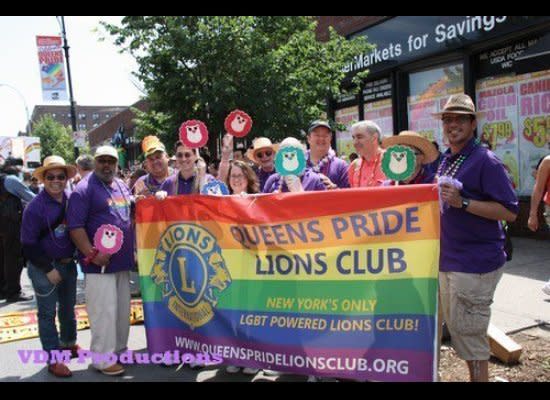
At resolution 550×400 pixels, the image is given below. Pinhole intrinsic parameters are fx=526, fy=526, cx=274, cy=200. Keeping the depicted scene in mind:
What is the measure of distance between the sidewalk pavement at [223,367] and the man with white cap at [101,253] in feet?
0.92

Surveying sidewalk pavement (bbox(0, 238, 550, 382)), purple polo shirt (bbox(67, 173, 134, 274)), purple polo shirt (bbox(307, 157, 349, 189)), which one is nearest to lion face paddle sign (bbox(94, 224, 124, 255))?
purple polo shirt (bbox(67, 173, 134, 274))

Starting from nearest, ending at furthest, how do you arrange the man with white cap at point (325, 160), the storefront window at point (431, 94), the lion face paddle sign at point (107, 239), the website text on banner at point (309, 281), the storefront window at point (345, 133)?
1. the website text on banner at point (309, 281)
2. the lion face paddle sign at point (107, 239)
3. the man with white cap at point (325, 160)
4. the storefront window at point (431, 94)
5. the storefront window at point (345, 133)

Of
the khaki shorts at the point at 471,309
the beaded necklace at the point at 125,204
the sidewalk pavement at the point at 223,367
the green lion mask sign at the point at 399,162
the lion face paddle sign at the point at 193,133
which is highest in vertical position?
the lion face paddle sign at the point at 193,133

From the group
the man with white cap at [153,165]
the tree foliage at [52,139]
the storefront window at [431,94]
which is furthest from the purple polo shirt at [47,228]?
the tree foliage at [52,139]

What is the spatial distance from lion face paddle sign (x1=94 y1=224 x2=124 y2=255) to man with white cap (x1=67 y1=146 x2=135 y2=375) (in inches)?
5.9

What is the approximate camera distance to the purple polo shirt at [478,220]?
325 centimetres

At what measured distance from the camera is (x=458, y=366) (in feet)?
13.7

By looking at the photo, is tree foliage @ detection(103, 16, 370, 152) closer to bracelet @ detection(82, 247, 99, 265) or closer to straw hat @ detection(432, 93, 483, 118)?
bracelet @ detection(82, 247, 99, 265)

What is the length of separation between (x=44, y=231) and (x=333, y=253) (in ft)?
8.77

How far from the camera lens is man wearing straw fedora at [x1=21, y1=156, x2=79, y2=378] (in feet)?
14.8

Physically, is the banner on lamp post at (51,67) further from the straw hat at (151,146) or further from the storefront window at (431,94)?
the straw hat at (151,146)

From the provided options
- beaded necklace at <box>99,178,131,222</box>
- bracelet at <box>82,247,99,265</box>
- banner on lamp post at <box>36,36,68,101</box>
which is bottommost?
bracelet at <box>82,247,99,265</box>
